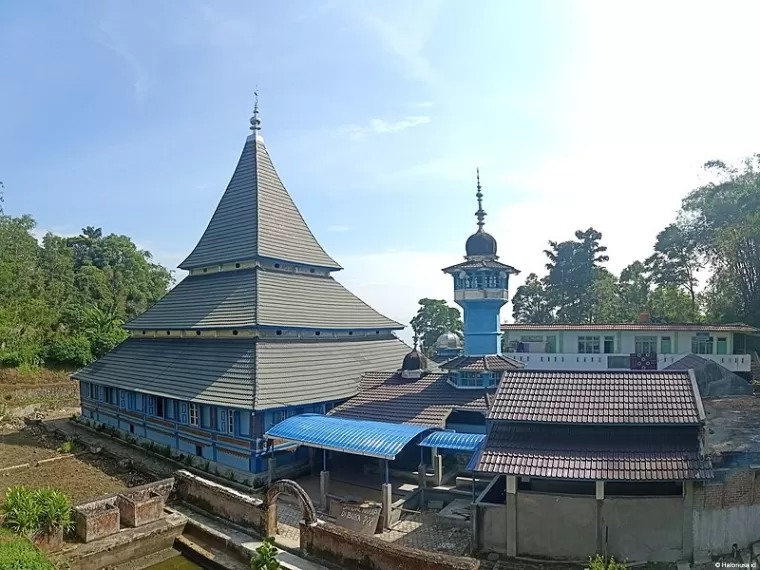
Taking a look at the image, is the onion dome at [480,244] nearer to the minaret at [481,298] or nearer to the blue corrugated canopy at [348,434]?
the minaret at [481,298]

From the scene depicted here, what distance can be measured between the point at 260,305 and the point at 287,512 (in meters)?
6.72

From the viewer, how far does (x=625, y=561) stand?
29.7 ft

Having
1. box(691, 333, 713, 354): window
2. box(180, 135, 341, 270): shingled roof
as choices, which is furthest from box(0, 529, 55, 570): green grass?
box(691, 333, 713, 354): window

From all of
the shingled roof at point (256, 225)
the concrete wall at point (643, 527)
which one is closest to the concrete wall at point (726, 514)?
the concrete wall at point (643, 527)

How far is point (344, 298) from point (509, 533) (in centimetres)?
1252

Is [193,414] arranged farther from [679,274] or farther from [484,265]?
[679,274]

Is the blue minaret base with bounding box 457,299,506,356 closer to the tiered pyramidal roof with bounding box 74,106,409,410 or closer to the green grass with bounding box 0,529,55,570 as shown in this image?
the tiered pyramidal roof with bounding box 74,106,409,410

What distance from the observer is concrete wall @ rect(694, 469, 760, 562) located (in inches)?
356

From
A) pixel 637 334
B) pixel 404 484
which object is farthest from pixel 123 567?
pixel 637 334

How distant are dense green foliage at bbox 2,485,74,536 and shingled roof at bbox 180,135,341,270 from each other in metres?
9.51

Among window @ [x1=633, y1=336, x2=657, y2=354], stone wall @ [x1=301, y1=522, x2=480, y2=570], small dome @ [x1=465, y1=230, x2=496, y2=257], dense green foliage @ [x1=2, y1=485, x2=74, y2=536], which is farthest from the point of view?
window @ [x1=633, y1=336, x2=657, y2=354]

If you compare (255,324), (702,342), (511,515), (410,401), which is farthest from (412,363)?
(702,342)

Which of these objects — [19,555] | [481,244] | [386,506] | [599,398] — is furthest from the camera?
[481,244]

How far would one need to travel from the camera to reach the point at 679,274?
37.3m
